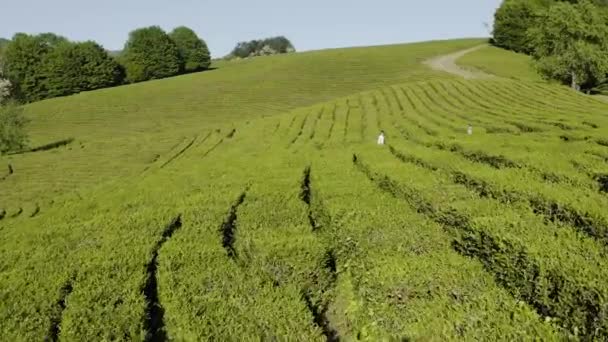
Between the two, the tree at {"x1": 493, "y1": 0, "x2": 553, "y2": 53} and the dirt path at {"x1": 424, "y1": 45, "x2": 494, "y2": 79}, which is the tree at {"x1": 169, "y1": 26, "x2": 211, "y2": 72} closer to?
the dirt path at {"x1": 424, "y1": 45, "x2": 494, "y2": 79}

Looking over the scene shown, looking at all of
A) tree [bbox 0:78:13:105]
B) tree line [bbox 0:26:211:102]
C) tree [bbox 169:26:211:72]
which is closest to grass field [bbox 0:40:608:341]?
tree [bbox 0:78:13:105]

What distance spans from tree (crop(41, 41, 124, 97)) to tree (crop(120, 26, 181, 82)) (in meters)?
7.06

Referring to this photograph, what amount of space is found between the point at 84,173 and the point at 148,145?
44.5ft

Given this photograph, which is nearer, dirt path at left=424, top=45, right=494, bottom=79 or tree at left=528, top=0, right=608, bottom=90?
tree at left=528, top=0, right=608, bottom=90

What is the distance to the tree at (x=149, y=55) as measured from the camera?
117 m

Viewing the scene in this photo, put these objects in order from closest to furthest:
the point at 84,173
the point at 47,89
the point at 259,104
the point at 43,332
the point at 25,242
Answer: the point at 43,332, the point at 25,242, the point at 84,173, the point at 259,104, the point at 47,89

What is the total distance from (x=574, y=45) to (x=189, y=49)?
86884 millimetres

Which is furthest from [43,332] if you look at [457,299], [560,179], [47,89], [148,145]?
[47,89]

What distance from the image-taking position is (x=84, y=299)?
33.8 feet

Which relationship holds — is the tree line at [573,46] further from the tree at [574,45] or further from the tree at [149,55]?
the tree at [149,55]

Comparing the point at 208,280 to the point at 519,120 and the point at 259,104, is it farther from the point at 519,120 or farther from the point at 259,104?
the point at 259,104

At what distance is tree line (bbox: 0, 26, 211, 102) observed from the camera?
4156 inches

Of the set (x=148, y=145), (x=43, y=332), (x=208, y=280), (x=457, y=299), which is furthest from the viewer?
(x=148, y=145)

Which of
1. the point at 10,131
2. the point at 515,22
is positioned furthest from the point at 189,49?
the point at 10,131
